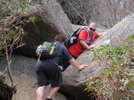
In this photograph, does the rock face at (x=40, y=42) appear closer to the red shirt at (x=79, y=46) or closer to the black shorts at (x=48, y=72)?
the red shirt at (x=79, y=46)

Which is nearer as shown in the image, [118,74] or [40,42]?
[118,74]

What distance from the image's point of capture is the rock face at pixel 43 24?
557 cm

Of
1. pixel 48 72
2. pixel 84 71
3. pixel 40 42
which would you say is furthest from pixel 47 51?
pixel 40 42

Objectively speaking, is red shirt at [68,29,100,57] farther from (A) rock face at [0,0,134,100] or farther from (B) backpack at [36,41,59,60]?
(B) backpack at [36,41,59,60]

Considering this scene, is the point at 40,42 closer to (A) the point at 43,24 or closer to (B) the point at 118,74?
(A) the point at 43,24

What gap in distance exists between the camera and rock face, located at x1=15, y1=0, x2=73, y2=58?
5.57m

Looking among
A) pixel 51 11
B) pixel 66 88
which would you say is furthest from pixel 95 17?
pixel 66 88

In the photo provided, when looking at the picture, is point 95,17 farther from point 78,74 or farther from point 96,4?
point 78,74

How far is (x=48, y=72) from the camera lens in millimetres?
4414

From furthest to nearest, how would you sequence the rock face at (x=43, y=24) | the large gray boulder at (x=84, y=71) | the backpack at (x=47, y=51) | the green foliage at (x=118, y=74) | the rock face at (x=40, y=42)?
1. the rock face at (x=43, y=24)
2. the rock face at (x=40, y=42)
3. the large gray boulder at (x=84, y=71)
4. the backpack at (x=47, y=51)
5. the green foliage at (x=118, y=74)

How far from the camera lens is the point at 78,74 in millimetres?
4938

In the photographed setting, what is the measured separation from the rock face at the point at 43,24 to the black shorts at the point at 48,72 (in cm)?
157

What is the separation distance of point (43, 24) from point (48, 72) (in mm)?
1748

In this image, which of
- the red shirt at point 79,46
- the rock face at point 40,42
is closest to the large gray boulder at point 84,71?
the rock face at point 40,42
